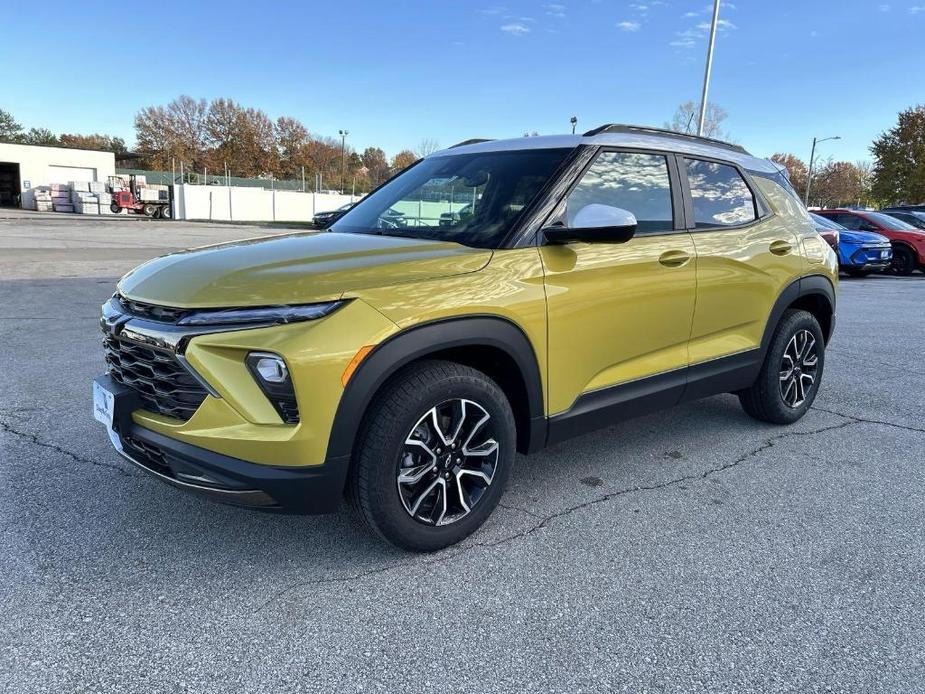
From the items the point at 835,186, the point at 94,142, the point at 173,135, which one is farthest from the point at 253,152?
the point at 835,186

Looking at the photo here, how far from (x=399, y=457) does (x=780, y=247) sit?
2924 mm

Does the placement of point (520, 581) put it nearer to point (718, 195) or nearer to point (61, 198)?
point (718, 195)

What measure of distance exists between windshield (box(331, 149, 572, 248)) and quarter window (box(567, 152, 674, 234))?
0.18m

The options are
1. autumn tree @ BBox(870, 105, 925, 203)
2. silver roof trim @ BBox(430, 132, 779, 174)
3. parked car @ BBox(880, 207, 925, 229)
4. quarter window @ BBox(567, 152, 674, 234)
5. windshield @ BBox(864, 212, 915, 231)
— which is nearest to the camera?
quarter window @ BBox(567, 152, 674, 234)

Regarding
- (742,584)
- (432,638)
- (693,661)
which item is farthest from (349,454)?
(742,584)

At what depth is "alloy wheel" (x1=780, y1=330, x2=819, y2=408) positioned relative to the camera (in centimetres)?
442

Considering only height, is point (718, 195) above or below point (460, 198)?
above

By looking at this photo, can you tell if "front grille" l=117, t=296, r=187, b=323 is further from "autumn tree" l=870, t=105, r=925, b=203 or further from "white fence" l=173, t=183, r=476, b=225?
"autumn tree" l=870, t=105, r=925, b=203

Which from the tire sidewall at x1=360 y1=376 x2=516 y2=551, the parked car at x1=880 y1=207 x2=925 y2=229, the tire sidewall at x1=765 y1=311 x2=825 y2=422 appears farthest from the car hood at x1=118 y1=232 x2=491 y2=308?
the parked car at x1=880 y1=207 x2=925 y2=229

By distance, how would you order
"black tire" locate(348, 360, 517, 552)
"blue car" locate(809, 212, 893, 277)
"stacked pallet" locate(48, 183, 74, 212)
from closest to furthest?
"black tire" locate(348, 360, 517, 552), "blue car" locate(809, 212, 893, 277), "stacked pallet" locate(48, 183, 74, 212)

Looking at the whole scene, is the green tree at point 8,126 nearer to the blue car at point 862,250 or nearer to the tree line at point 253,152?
the tree line at point 253,152

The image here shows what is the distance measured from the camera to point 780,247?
4.16 metres

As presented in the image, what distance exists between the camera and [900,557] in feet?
9.34

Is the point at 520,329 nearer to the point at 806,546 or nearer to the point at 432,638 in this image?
the point at 432,638
